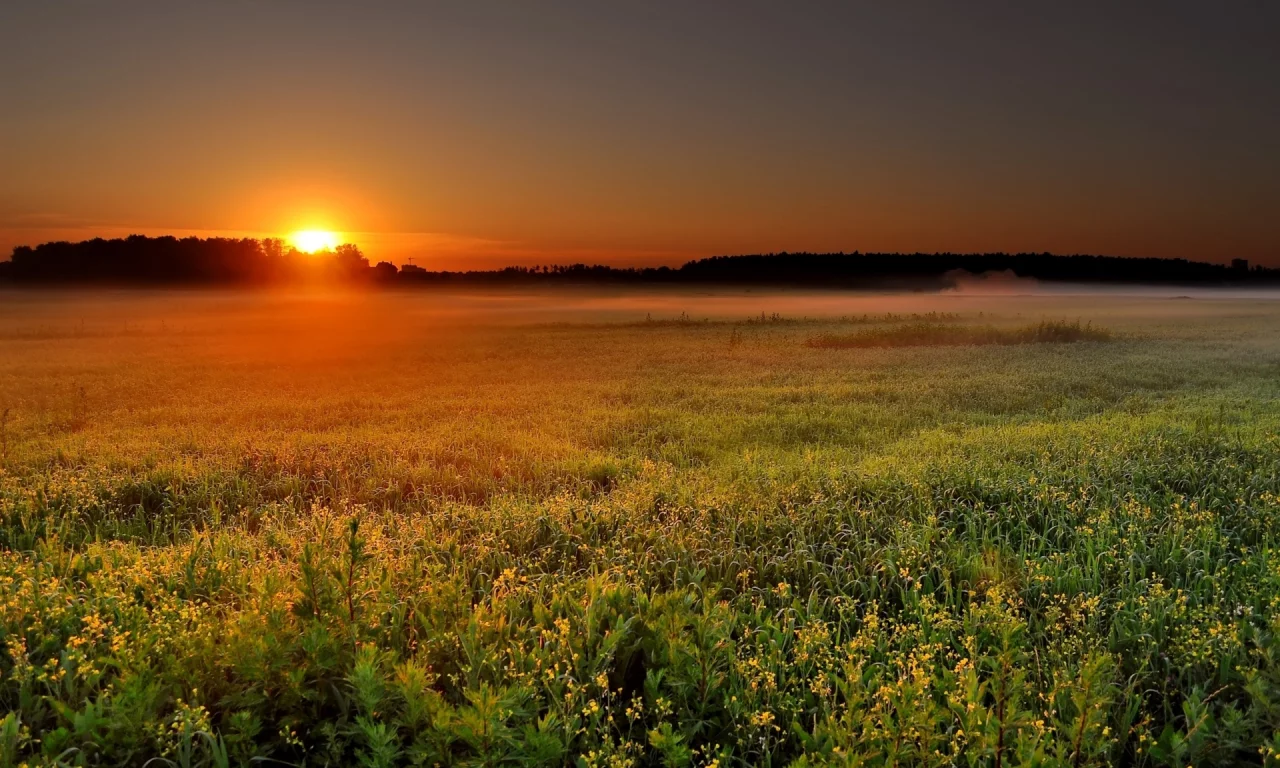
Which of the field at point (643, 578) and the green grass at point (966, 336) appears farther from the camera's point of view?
the green grass at point (966, 336)

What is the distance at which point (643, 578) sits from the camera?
17.9ft

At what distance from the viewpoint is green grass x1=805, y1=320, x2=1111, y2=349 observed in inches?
1081

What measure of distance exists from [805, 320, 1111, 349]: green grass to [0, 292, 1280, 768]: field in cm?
1293

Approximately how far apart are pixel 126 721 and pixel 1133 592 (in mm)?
6284

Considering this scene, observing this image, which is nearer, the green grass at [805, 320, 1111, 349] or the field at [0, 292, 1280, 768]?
the field at [0, 292, 1280, 768]

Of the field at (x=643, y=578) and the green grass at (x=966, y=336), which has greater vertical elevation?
the green grass at (x=966, y=336)

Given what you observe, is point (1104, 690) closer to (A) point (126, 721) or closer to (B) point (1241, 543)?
(B) point (1241, 543)

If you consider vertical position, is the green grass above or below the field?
above

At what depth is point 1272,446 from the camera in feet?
29.3

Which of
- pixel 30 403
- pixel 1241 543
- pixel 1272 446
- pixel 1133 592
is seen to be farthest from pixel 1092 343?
pixel 30 403

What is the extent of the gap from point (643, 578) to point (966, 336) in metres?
27.1

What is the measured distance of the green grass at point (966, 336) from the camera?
27456mm

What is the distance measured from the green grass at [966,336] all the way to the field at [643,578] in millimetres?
12932

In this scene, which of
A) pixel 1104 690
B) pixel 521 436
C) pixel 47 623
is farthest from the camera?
pixel 521 436
